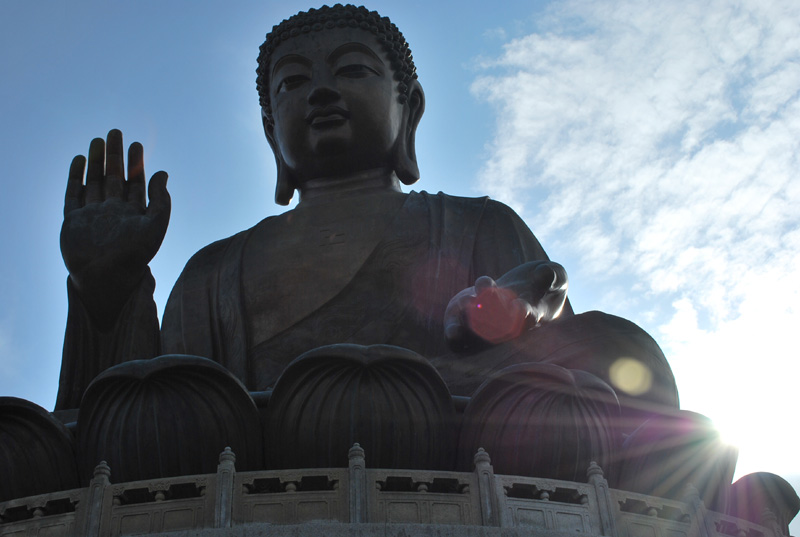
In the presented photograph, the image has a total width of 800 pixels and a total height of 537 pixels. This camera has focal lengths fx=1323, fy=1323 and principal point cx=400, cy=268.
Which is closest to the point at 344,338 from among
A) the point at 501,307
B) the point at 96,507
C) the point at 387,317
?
the point at 387,317

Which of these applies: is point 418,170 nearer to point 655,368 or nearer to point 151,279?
point 151,279

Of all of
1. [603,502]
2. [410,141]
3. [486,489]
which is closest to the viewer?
[486,489]

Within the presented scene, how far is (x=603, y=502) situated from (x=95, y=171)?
4360 millimetres

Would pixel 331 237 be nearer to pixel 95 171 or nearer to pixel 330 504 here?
pixel 95 171

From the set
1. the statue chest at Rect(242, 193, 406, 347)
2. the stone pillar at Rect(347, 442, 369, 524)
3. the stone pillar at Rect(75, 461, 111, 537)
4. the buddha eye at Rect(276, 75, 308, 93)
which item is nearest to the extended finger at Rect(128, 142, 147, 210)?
the statue chest at Rect(242, 193, 406, 347)

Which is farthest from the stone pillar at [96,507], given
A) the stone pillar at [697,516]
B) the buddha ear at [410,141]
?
the buddha ear at [410,141]

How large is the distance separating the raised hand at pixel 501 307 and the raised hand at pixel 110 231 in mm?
2020

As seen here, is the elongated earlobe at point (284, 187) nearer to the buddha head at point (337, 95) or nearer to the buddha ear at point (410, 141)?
the buddha head at point (337, 95)

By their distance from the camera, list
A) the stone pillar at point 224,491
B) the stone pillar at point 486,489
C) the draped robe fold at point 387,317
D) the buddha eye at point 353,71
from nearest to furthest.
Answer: the stone pillar at point 224,491 < the stone pillar at point 486,489 < the draped robe fold at point 387,317 < the buddha eye at point 353,71

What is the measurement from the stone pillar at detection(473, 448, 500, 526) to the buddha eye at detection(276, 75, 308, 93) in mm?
4685

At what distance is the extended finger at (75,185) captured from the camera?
8.45 m

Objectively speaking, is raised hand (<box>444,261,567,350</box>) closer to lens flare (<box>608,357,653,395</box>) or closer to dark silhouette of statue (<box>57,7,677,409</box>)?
dark silhouette of statue (<box>57,7,677,409</box>)

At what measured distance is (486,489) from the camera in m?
5.70

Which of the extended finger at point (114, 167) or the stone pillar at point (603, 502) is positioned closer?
the stone pillar at point (603, 502)
